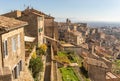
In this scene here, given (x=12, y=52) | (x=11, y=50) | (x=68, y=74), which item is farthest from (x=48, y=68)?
(x=11, y=50)

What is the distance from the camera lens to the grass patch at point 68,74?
2877 centimetres

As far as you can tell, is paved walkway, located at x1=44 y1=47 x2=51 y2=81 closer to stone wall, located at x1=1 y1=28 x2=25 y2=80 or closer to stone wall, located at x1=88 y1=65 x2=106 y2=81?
stone wall, located at x1=88 y1=65 x2=106 y2=81

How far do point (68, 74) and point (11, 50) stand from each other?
17290 millimetres

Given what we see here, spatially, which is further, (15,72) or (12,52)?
(15,72)

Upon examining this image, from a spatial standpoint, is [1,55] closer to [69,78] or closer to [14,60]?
[14,60]

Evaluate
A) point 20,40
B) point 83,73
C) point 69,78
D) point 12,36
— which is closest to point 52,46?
point 83,73

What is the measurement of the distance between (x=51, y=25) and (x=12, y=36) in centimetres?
3250

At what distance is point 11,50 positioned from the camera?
14742 mm

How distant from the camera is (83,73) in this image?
39312mm

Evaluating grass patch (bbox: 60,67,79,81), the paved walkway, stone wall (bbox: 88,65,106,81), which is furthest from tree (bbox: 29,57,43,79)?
stone wall (bbox: 88,65,106,81)

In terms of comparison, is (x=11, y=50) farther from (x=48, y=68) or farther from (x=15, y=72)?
(x=48, y=68)

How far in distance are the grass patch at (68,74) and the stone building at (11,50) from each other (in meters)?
11.4

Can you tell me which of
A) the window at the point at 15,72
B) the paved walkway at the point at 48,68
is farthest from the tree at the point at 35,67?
the window at the point at 15,72

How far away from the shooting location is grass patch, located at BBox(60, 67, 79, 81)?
2877 cm
